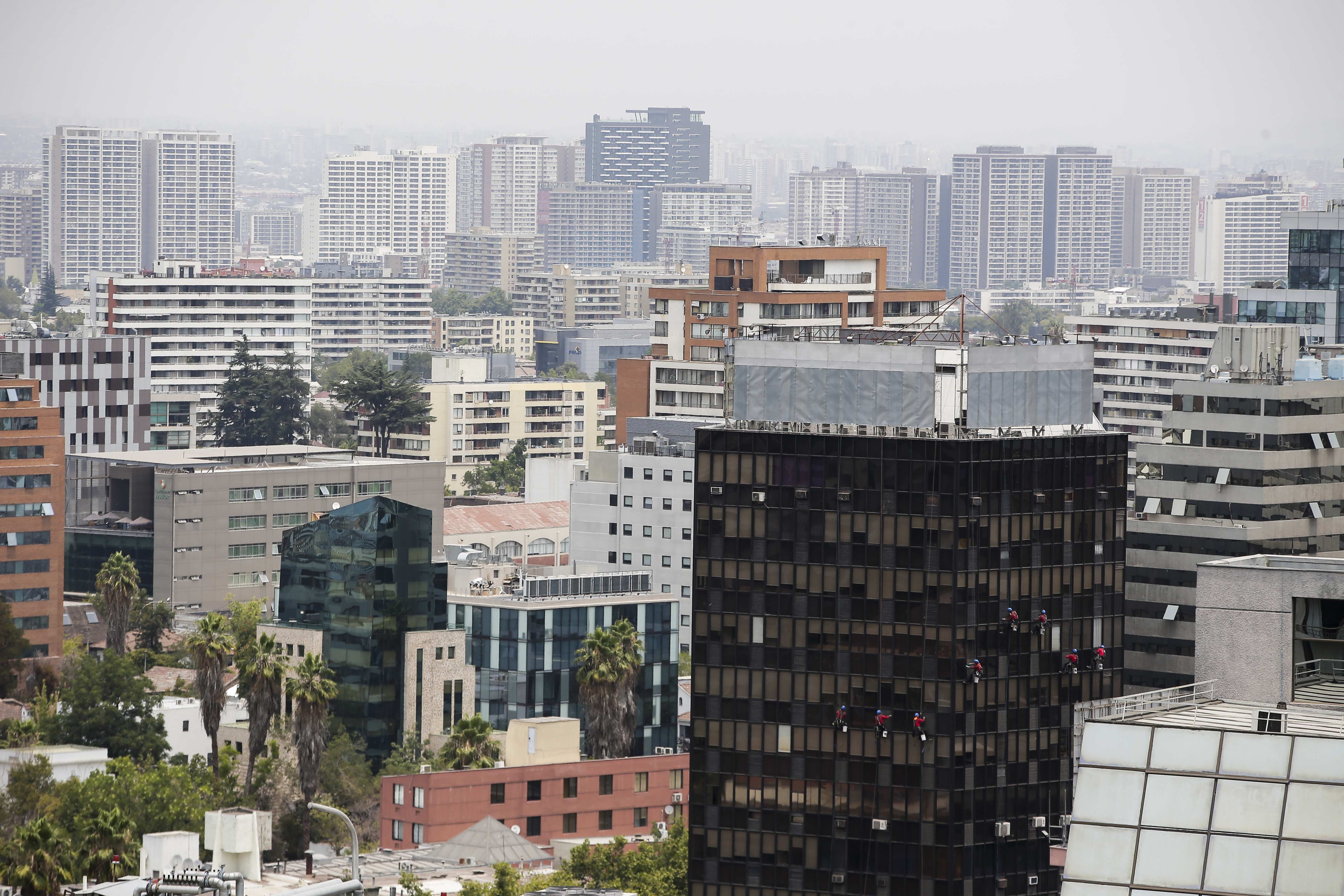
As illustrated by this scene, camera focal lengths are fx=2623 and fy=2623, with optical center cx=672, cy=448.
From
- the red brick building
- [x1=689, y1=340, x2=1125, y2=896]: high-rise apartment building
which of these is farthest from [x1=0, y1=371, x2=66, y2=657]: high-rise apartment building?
[x1=689, y1=340, x2=1125, y2=896]: high-rise apartment building

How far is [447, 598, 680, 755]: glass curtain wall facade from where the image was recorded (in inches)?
A: 6186

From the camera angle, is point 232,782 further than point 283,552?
No

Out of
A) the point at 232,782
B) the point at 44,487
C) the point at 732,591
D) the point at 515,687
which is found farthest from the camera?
the point at 44,487

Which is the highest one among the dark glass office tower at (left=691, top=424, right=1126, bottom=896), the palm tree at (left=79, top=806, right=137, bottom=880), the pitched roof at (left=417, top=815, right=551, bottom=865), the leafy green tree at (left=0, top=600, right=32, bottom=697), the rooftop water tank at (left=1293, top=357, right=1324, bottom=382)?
the rooftop water tank at (left=1293, top=357, right=1324, bottom=382)

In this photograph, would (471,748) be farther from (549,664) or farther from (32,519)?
(32,519)

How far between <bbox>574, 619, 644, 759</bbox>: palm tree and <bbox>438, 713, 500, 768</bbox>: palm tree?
10.6 m

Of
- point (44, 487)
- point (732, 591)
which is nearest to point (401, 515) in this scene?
point (44, 487)

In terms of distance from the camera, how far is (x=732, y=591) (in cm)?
10506

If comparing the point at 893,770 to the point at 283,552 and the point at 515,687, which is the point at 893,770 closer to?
the point at 515,687

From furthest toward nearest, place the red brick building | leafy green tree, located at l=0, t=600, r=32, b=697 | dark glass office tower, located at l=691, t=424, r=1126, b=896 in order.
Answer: leafy green tree, located at l=0, t=600, r=32, b=697 < the red brick building < dark glass office tower, located at l=691, t=424, r=1126, b=896

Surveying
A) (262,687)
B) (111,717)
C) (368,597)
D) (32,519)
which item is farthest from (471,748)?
(32,519)

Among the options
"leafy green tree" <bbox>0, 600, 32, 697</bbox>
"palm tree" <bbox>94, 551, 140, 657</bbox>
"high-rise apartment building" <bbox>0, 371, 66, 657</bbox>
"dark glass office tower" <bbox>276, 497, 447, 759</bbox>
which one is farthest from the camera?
"high-rise apartment building" <bbox>0, 371, 66, 657</bbox>

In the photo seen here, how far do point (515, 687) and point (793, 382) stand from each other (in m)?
51.4

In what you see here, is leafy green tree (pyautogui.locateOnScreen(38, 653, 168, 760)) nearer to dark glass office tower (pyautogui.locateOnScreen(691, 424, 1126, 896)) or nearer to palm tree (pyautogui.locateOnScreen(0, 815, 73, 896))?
palm tree (pyautogui.locateOnScreen(0, 815, 73, 896))
